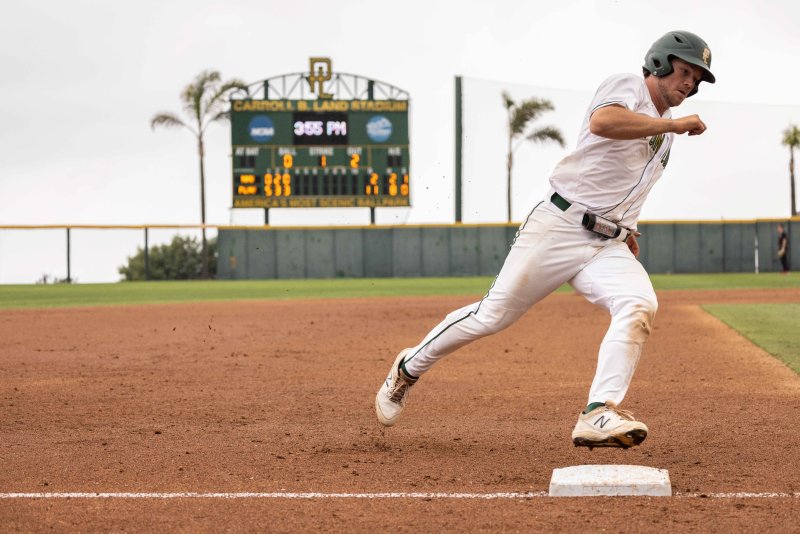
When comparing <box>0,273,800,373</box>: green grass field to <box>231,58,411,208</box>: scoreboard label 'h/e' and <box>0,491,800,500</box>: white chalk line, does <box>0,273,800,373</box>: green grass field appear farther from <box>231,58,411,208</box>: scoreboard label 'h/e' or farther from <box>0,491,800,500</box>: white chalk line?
<box>0,491,800,500</box>: white chalk line

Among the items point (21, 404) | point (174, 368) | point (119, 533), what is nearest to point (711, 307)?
point (174, 368)

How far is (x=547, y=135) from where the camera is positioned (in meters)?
37.7

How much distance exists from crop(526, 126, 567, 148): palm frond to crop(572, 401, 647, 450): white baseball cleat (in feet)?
110

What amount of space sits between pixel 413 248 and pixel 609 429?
31430 millimetres

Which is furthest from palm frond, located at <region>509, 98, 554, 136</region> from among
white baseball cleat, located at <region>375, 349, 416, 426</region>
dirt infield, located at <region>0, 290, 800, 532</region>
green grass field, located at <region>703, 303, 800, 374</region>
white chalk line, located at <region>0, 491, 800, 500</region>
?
white chalk line, located at <region>0, 491, 800, 500</region>

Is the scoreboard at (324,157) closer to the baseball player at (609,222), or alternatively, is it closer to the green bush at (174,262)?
the green bush at (174,262)

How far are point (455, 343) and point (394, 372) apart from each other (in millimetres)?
445

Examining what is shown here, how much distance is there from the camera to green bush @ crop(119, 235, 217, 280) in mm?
35531

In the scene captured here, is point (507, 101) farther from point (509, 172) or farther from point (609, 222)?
point (609, 222)

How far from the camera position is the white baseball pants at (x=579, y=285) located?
4777 millimetres

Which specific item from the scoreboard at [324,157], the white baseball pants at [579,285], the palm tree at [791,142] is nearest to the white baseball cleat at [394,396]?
the white baseball pants at [579,285]

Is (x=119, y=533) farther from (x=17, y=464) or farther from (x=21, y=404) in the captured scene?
(x=21, y=404)

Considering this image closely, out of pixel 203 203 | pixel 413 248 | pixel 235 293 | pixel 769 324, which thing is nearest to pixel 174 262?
pixel 203 203

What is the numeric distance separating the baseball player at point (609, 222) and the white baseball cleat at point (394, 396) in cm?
52
